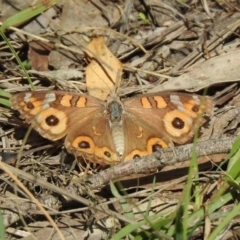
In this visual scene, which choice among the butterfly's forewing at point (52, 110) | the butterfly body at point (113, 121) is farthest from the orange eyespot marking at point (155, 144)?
the butterfly's forewing at point (52, 110)

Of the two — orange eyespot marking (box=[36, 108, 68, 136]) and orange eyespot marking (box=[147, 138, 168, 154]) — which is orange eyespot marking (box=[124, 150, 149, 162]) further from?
orange eyespot marking (box=[36, 108, 68, 136])

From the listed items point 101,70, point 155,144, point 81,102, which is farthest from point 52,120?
point 101,70

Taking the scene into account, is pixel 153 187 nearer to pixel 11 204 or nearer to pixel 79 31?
pixel 11 204

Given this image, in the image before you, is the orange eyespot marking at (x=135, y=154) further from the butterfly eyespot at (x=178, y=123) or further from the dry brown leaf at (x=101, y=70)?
the dry brown leaf at (x=101, y=70)

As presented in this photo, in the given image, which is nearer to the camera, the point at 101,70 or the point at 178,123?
the point at 178,123

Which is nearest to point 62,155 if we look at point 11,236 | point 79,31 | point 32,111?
point 32,111

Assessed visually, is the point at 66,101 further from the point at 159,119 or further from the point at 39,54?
the point at 39,54

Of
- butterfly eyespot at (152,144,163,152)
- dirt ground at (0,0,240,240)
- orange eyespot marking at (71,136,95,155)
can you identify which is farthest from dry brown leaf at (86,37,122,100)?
butterfly eyespot at (152,144,163,152)
